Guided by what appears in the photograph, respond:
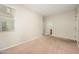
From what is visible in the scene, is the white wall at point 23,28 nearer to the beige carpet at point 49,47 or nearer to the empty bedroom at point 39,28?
the empty bedroom at point 39,28

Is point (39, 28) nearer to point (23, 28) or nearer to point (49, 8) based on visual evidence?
point (23, 28)

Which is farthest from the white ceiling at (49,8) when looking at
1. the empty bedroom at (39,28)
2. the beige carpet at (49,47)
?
the beige carpet at (49,47)

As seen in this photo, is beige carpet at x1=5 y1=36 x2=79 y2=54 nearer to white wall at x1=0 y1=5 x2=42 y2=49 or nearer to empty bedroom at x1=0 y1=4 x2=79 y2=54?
empty bedroom at x1=0 y1=4 x2=79 y2=54

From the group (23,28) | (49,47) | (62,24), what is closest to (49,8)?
(62,24)

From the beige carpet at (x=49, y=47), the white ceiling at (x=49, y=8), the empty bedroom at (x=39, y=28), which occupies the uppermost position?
the white ceiling at (x=49, y=8)

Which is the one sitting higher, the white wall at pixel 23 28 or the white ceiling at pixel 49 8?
the white ceiling at pixel 49 8

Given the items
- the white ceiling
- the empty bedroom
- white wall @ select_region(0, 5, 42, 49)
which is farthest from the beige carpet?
the white ceiling

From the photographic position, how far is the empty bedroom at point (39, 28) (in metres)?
1.71

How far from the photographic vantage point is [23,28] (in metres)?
1.78

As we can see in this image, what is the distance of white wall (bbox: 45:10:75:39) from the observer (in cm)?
173

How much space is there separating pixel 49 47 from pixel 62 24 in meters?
0.46

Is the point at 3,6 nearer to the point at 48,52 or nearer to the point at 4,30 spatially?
the point at 4,30

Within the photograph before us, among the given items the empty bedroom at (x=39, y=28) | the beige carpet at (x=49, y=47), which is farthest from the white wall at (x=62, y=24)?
the beige carpet at (x=49, y=47)

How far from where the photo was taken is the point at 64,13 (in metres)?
1.75
